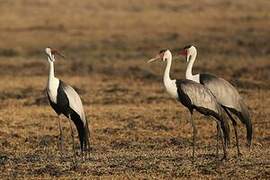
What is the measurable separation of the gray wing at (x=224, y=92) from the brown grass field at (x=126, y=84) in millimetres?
658

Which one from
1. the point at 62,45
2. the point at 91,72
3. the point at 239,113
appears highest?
the point at 62,45

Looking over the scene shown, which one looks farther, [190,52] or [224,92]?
[190,52]

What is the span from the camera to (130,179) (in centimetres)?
865

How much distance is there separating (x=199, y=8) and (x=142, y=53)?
18.0 metres

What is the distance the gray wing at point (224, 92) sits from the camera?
10094 millimetres

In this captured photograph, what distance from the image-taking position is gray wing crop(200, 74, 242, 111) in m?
10.1

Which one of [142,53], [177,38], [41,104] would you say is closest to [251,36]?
[177,38]

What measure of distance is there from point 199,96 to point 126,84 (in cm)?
897

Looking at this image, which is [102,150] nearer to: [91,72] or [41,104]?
[41,104]

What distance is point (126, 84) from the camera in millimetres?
18500

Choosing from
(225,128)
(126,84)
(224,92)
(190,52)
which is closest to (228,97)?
(224,92)

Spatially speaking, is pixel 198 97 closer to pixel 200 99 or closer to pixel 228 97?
pixel 200 99

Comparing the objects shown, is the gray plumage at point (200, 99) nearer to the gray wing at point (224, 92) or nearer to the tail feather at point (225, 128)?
the tail feather at point (225, 128)

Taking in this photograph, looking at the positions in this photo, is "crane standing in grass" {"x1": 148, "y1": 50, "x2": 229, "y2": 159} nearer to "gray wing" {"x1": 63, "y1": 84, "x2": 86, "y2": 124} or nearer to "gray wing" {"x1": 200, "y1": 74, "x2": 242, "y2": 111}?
"gray wing" {"x1": 200, "y1": 74, "x2": 242, "y2": 111}
